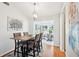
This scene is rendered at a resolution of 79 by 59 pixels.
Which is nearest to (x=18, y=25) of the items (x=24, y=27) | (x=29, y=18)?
(x=24, y=27)

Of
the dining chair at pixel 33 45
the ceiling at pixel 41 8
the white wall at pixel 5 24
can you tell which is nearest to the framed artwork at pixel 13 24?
the white wall at pixel 5 24

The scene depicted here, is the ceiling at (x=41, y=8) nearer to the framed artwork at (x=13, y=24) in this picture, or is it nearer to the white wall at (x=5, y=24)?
the white wall at (x=5, y=24)

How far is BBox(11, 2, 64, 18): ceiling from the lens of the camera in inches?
60.9

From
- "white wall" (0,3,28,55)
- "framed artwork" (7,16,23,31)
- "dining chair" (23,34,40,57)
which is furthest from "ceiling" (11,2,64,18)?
"dining chair" (23,34,40,57)

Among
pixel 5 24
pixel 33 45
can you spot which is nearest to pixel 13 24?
pixel 5 24

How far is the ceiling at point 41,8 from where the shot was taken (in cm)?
155

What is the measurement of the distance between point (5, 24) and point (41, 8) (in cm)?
67

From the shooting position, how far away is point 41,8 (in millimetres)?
1634

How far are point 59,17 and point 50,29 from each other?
264 millimetres

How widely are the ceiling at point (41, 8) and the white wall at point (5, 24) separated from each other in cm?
9

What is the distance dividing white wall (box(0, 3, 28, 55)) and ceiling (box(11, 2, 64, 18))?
9 centimetres

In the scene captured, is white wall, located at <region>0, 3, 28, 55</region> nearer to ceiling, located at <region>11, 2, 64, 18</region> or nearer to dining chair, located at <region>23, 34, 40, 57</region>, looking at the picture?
ceiling, located at <region>11, 2, 64, 18</region>

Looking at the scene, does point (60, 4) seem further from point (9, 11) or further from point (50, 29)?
point (9, 11)

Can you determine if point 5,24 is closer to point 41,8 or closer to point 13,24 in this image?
point 13,24
